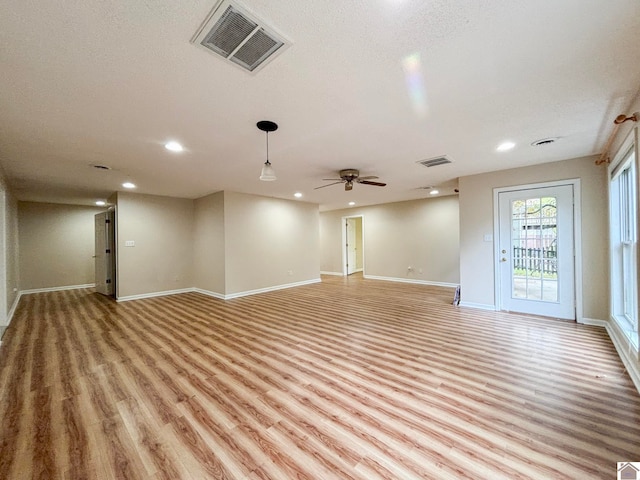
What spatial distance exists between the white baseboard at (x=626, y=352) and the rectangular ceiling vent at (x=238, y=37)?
12.8 feet

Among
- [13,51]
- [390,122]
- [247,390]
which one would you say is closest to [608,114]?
[390,122]

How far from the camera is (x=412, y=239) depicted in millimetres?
7863

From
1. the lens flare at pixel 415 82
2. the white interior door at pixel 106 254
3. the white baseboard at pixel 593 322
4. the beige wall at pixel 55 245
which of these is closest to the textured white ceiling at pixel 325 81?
the lens flare at pixel 415 82

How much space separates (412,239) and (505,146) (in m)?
4.63

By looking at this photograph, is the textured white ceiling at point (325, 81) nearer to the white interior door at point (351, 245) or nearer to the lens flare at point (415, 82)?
the lens flare at point (415, 82)

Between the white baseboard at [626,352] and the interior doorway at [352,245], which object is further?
the interior doorway at [352,245]

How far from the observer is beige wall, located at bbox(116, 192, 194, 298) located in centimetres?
605

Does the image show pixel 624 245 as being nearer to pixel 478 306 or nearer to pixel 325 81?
pixel 478 306

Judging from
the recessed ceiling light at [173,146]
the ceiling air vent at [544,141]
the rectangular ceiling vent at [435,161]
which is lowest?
the recessed ceiling light at [173,146]

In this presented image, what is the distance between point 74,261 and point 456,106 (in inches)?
404

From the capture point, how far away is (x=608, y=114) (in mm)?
2564

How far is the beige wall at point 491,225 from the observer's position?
3797 mm

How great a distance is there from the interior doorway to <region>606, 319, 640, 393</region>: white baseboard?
6501mm

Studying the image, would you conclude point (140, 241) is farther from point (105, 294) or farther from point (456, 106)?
point (456, 106)
